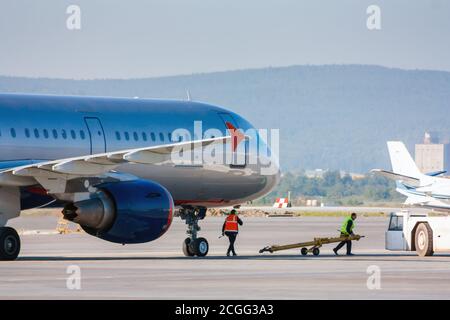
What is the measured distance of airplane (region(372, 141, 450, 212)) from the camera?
70.6 metres

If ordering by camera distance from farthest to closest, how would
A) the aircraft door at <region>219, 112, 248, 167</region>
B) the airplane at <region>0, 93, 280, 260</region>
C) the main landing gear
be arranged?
the aircraft door at <region>219, 112, 248, 167</region>
the main landing gear
the airplane at <region>0, 93, 280, 260</region>

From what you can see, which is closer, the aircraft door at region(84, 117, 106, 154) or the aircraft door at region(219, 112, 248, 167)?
the aircraft door at region(84, 117, 106, 154)

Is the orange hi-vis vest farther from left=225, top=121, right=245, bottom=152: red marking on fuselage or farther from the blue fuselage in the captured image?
left=225, top=121, right=245, bottom=152: red marking on fuselage

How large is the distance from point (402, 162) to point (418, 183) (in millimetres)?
8294

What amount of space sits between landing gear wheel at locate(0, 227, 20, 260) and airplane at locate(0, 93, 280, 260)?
0.03 m

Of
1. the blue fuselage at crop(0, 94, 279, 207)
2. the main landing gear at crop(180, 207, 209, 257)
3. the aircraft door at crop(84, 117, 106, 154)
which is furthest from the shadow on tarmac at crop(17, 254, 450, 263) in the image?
the aircraft door at crop(84, 117, 106, 154)

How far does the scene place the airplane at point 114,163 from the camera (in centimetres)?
3534

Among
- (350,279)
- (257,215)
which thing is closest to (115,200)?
(350,279)

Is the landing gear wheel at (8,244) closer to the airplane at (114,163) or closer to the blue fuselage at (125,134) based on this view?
the airplane at (114,163)

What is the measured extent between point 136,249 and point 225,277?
56.9 feet

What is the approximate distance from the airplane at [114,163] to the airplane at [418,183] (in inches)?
953

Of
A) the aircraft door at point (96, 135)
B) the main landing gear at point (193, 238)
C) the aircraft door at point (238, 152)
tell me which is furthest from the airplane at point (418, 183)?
the aircraft door at point (96, 135)

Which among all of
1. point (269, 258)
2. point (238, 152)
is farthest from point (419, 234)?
point (238, 152)
